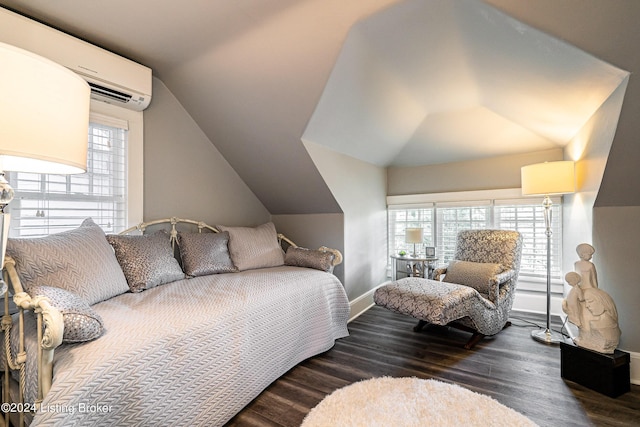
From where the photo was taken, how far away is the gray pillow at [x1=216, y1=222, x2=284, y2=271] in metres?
2.71

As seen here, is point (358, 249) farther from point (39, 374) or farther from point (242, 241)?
point (39, 374)

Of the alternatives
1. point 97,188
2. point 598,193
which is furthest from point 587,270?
point 97,188

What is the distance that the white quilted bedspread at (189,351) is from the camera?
111 cm

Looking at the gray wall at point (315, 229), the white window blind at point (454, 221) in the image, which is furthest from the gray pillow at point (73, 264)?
the white window blind at point (454, 221)

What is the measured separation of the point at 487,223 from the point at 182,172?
3.54 metres

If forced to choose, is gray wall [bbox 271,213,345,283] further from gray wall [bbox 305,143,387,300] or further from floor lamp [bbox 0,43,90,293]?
floor lamp [bbox 0,43,90,293]

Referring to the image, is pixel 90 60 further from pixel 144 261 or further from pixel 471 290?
pixel 471 290

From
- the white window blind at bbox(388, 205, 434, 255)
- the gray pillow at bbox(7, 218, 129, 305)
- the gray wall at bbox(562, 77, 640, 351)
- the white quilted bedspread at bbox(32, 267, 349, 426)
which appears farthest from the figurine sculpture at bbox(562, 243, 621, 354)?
the gray pillow at bbox(7, 218, 129, 305)

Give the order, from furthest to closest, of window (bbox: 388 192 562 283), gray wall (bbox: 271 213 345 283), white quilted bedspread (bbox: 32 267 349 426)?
window (bbox: 388 192 562 283)
gray wall (bbox: 271 213 345 283)
white quilted bedspread (bbox: 32 267 349 426)

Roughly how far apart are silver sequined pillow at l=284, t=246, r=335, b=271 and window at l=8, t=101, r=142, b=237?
4.50ft

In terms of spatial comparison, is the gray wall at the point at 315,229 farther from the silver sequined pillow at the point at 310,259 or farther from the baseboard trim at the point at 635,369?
the baseboard trim at the point at 635,369

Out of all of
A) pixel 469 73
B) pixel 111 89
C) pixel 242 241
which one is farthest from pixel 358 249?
pixel 111 89

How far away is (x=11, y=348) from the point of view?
128cm

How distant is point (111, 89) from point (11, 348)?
175cm
